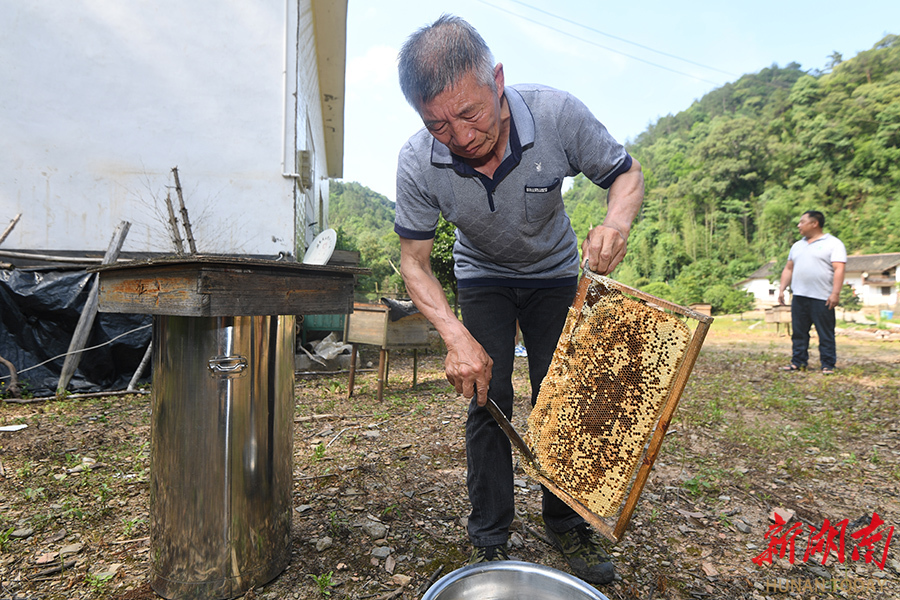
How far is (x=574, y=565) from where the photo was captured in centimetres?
222

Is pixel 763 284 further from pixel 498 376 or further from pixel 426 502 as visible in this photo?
pixel 498 376

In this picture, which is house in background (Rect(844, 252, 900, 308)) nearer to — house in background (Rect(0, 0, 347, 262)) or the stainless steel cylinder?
house in background (Rect(0, 0, 347, 262))

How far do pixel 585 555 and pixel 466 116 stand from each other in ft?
6.78

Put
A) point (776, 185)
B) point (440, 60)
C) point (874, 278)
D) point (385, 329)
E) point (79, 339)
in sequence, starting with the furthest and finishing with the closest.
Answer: point (776, 185) < point (874, 278) < point (79, 339) < point (385, 329) < point (440, 60)

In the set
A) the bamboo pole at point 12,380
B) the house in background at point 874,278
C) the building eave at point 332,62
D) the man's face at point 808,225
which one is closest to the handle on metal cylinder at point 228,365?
the bamboo pole at point 12,380

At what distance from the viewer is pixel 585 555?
7.34 ft

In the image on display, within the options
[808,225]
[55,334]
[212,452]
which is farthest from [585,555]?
[808,225]

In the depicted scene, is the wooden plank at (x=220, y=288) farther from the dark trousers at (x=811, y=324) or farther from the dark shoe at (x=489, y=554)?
the dark trousers at (x=811, y=324)

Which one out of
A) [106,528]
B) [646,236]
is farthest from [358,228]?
[106,528]

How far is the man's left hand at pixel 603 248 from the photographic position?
176 cm

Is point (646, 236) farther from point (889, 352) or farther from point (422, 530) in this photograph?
point (422, 530)

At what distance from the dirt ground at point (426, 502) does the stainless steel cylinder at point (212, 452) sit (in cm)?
23

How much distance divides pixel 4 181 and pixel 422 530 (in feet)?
25.4

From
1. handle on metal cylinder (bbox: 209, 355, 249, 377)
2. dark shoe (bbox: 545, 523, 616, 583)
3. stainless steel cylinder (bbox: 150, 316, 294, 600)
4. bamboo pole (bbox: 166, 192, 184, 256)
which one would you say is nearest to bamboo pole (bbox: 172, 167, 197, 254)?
bamboo pole (bbox: 166, 192, 184, 256)
